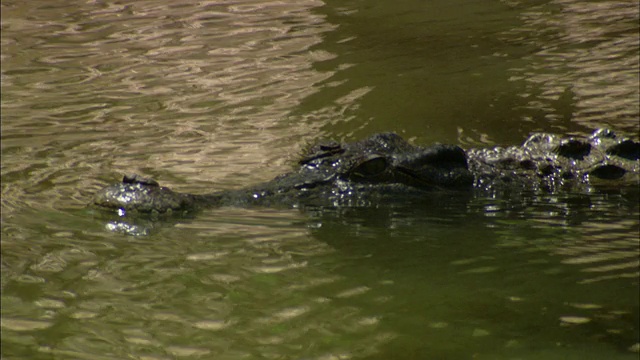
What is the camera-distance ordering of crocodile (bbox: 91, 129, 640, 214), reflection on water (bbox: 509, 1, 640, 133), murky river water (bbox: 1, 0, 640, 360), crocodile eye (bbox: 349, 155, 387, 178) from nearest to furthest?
murky river water (bbox: 1, 0, 640, 360) → crocodile (bbox: 91, 129, 640, 214) → crocodile eye (bbox: 349, 155, 387, 178) → reflection on water (bbox: 509, 1, 640, 133)

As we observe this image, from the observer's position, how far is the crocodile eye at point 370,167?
5.19m

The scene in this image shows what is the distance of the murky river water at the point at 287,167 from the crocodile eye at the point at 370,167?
11.7 inches

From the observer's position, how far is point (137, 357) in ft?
9.93

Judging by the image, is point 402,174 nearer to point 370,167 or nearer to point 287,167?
point 370,167

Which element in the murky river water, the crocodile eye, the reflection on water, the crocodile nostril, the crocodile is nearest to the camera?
the murky river water

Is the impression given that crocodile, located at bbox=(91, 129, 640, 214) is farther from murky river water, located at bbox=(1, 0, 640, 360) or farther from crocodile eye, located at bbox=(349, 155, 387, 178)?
murky river water, located at bbox=(1, 0, 640, 360)

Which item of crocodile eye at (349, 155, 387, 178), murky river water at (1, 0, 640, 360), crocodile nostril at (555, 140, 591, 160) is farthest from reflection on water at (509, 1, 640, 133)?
crocodile eye at (349, 155, 387, 178)

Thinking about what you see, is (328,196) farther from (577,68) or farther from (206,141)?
(577,68)

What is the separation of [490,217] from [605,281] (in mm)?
1163

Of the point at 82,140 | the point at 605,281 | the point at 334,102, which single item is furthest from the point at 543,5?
the point at 605,281

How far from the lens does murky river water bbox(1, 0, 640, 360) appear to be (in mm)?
3264

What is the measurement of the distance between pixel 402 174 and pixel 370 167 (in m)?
0.20

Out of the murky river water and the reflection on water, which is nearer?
the murky river water

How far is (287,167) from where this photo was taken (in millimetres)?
5969
